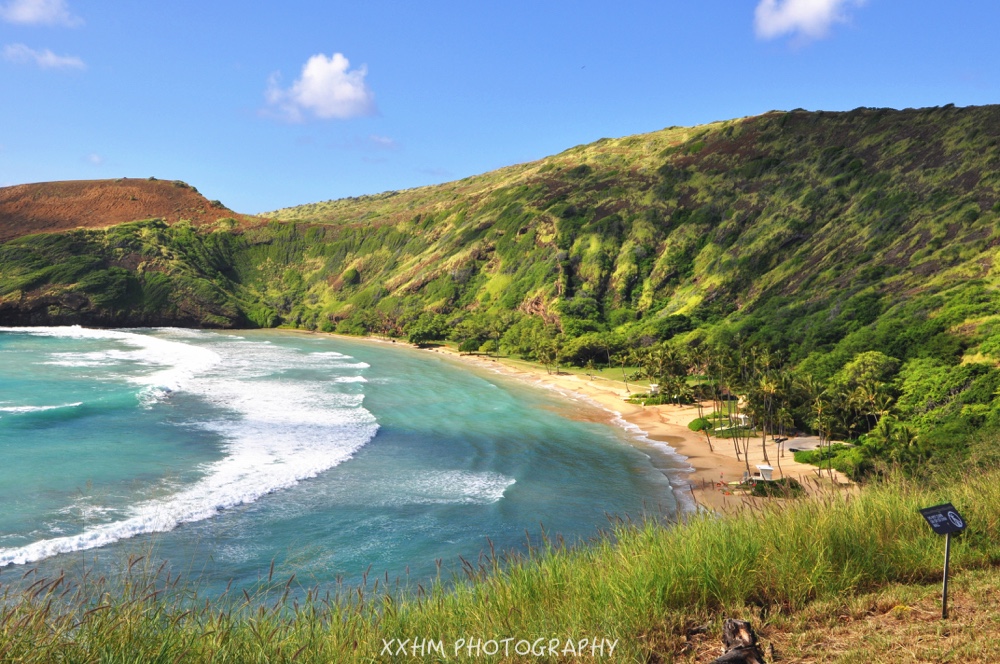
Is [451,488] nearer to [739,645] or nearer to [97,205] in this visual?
[739,645]

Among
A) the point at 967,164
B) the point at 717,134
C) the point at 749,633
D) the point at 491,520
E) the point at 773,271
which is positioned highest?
the point at 717,134

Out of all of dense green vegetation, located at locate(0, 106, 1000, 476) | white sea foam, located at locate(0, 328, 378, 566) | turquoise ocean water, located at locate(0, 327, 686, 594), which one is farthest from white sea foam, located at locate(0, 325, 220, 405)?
dense green vegetation, located at locate(0, 106, 1000, 476)

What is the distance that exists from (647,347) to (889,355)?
36.9 m

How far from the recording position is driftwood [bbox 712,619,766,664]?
22.6 ft

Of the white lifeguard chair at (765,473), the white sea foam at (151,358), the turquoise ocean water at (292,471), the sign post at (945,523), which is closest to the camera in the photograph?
the sign post at (945,523)

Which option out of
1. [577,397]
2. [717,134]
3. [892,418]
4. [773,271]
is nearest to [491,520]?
[892,418]

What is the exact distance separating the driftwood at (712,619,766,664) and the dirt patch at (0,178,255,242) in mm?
187264

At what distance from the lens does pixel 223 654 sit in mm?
6320

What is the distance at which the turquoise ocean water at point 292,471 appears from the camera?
25312mm

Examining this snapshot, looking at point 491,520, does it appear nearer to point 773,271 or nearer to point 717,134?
point 773,271

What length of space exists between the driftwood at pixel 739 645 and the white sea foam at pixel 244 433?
1914 centimetres

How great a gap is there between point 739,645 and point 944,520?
3.03 m

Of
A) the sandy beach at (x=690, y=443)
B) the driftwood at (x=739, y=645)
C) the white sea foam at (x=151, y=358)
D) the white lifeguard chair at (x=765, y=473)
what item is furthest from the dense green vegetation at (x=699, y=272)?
the white sea foam at (x=151, y=358)

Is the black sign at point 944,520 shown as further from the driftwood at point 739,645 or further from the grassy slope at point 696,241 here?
the grassy slope at point 696,241
